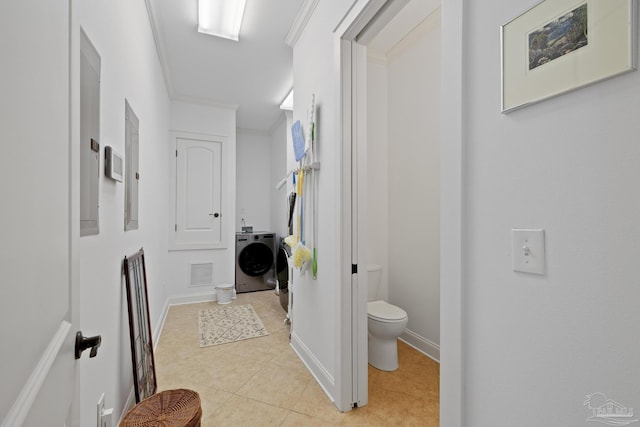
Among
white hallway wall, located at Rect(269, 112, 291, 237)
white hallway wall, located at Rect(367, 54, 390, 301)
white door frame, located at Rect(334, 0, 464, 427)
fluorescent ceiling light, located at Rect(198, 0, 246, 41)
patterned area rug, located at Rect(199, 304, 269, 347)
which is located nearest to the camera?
white door frame, located at Rect(334, 0, 464, 427)

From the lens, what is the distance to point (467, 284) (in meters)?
0.92

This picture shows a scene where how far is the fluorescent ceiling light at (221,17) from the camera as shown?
2.31 metres

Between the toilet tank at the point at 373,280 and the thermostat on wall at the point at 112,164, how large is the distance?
2.19 m

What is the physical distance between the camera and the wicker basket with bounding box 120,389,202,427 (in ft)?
4.25

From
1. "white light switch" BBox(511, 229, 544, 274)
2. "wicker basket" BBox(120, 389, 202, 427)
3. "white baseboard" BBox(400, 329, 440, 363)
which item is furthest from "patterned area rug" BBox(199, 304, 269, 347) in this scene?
"white light switch" BBox(511, 229, 544, 274)

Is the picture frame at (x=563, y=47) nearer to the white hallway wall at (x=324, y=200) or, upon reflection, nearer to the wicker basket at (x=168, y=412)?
the white hallway wall at (x=324, y=200)

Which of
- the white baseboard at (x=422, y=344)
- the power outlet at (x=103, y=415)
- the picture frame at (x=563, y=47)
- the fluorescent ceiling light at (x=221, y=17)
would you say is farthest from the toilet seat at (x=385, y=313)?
the fluorescent ceiling light at (x=221, y=17)

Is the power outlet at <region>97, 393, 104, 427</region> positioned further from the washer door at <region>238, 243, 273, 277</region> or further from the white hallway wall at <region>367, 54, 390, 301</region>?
the washer door at <region>238, 243, 273, 277</region>

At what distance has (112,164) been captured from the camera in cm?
134

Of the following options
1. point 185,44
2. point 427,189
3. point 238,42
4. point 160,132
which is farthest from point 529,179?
point 160,132

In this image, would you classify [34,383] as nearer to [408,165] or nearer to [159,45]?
[408,165]

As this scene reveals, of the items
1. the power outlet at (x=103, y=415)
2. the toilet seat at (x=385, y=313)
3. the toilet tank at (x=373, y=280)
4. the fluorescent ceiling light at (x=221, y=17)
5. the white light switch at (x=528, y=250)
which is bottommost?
the power outlet at (x=103, y=415)

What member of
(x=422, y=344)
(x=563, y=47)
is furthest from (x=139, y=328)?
(x=563, y=47)

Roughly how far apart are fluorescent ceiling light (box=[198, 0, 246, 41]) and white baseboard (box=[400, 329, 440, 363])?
321cm
